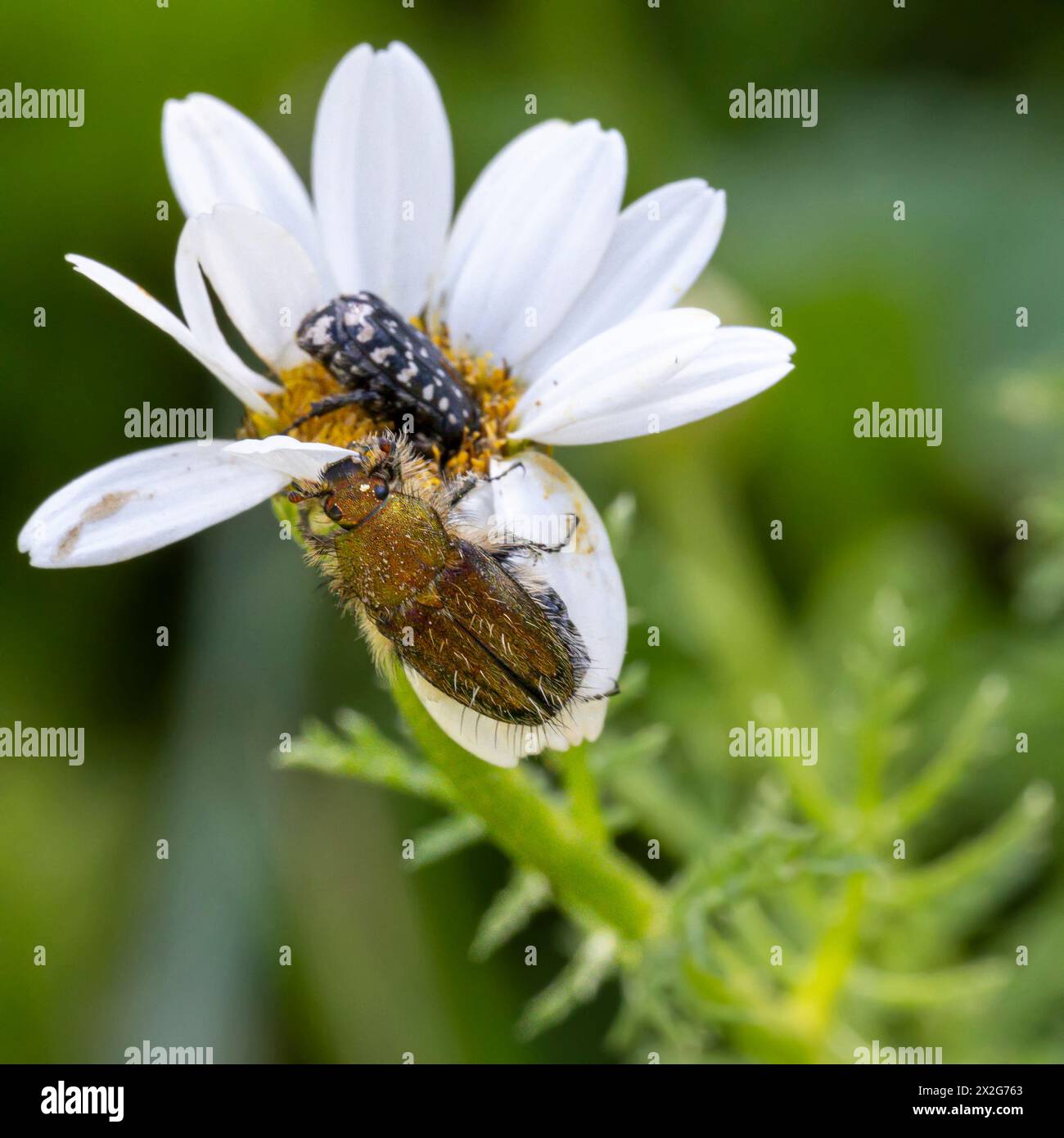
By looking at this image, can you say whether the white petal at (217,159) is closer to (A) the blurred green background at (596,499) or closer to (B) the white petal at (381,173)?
(B) the white petal at (381,173)

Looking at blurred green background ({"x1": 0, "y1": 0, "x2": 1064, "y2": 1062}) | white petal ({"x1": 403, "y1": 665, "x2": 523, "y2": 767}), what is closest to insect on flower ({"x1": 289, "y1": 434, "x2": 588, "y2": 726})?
white petal ({"x1": 403, "y1": 665, "x2": 523, "y2": 767})

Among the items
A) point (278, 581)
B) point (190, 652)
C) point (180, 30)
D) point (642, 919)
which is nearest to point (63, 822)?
point (190, 652)

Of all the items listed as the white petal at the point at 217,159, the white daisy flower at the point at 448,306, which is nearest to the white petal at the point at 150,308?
the white daisy flower at the point at 448,306

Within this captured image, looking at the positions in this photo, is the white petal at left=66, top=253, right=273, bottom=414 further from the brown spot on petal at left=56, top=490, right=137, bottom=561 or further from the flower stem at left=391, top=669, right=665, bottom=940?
the flower stem at left=391, top=669, right=665, bottom=940

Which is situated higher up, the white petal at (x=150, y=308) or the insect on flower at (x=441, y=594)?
the white petal at (x=150, y=308)

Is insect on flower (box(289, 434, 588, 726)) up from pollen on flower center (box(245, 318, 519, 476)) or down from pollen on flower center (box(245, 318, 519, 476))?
down

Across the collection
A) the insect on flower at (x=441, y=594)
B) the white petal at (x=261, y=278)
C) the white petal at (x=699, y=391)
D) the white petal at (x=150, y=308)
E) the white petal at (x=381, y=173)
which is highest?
the white petal at (x=381, y=173)

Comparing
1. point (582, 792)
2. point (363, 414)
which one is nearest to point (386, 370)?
point (363, 414)
